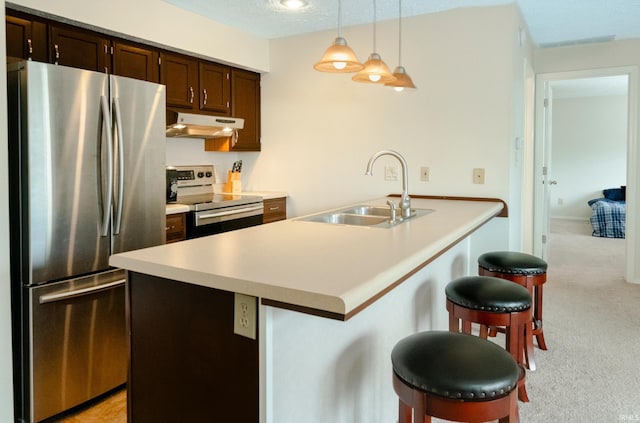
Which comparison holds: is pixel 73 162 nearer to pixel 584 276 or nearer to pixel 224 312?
pixel 224 312

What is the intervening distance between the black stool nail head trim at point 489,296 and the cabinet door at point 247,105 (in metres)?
2.56

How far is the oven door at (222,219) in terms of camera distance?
3.23m

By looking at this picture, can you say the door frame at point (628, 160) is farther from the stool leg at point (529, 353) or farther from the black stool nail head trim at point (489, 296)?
the black stool nail head trim at point (489, 296)

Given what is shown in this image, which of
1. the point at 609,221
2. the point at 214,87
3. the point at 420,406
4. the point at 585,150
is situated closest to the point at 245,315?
Result: the point at 420,406

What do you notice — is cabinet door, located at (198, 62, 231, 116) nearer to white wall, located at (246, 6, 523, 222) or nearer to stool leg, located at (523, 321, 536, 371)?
white wall, located at (246, 6, 523, 222)

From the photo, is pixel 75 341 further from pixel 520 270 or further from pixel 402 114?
pixel 402 114

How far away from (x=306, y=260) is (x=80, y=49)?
2.28m

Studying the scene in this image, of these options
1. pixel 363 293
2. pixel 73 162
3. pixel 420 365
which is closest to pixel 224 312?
pixel 363 293

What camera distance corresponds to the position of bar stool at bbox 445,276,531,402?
1914mm

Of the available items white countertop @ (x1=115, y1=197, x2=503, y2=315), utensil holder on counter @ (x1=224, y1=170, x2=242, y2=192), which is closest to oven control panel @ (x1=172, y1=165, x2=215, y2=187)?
utensil holder on counter @ (x1=224, y1=170, x2=242, y2=192)

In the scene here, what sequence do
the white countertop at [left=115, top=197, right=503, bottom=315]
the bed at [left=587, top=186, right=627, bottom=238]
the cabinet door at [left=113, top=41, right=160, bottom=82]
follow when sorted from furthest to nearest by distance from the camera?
the bed at [left=587, top=186, right=627, bottom=238] < the cabinet door at [left=113, top=41, right=160, bottom=82] < the white countertop at [left=115, top=197, right=503, bottom=315]

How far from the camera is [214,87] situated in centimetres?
378

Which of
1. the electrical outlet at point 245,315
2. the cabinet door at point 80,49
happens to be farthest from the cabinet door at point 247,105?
the electrical outlet at point 245,315

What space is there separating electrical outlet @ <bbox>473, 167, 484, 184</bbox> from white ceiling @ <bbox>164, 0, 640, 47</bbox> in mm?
1135
